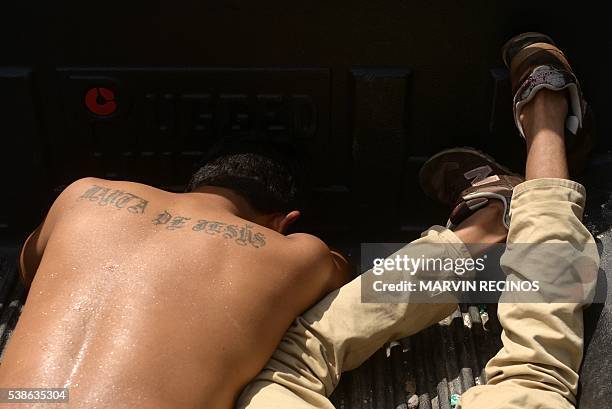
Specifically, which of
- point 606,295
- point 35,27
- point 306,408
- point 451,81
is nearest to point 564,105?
point 451,81

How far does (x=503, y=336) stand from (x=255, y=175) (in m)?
0.63

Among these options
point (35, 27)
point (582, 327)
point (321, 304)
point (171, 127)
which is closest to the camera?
point (582, 327)

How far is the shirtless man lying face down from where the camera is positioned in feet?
4.35

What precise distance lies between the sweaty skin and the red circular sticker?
310 mm

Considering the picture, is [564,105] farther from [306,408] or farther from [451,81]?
[306,408]

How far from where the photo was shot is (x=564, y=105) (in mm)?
1713

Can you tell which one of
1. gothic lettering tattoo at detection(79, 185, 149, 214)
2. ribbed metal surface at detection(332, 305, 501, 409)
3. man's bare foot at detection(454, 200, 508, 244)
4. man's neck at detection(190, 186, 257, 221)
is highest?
gothic lettering tattoo at detection(79, 185, 149, 214)

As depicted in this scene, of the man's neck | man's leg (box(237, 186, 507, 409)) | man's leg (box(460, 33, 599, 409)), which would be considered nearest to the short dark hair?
the man's neck

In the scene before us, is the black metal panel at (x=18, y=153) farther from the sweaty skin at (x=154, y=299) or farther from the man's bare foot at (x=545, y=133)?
the man's bare foot at (x=545, y=133)

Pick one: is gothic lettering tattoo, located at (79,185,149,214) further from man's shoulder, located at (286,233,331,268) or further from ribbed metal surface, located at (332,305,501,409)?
ribbed metal surface, located at (332,305,501,409)

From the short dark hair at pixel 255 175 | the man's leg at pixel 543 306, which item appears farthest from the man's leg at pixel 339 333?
the short dark hair at pixel 255 175

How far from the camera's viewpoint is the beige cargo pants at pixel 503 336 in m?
1.45

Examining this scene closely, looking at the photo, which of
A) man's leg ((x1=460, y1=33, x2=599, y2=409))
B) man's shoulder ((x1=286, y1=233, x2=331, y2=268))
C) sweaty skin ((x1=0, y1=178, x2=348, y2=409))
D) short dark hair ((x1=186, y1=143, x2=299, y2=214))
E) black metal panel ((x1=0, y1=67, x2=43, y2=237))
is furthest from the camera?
black metal panel ((x1=0, y1=67, x2=43, y2=237))

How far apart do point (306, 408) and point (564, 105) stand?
34.0 inches
